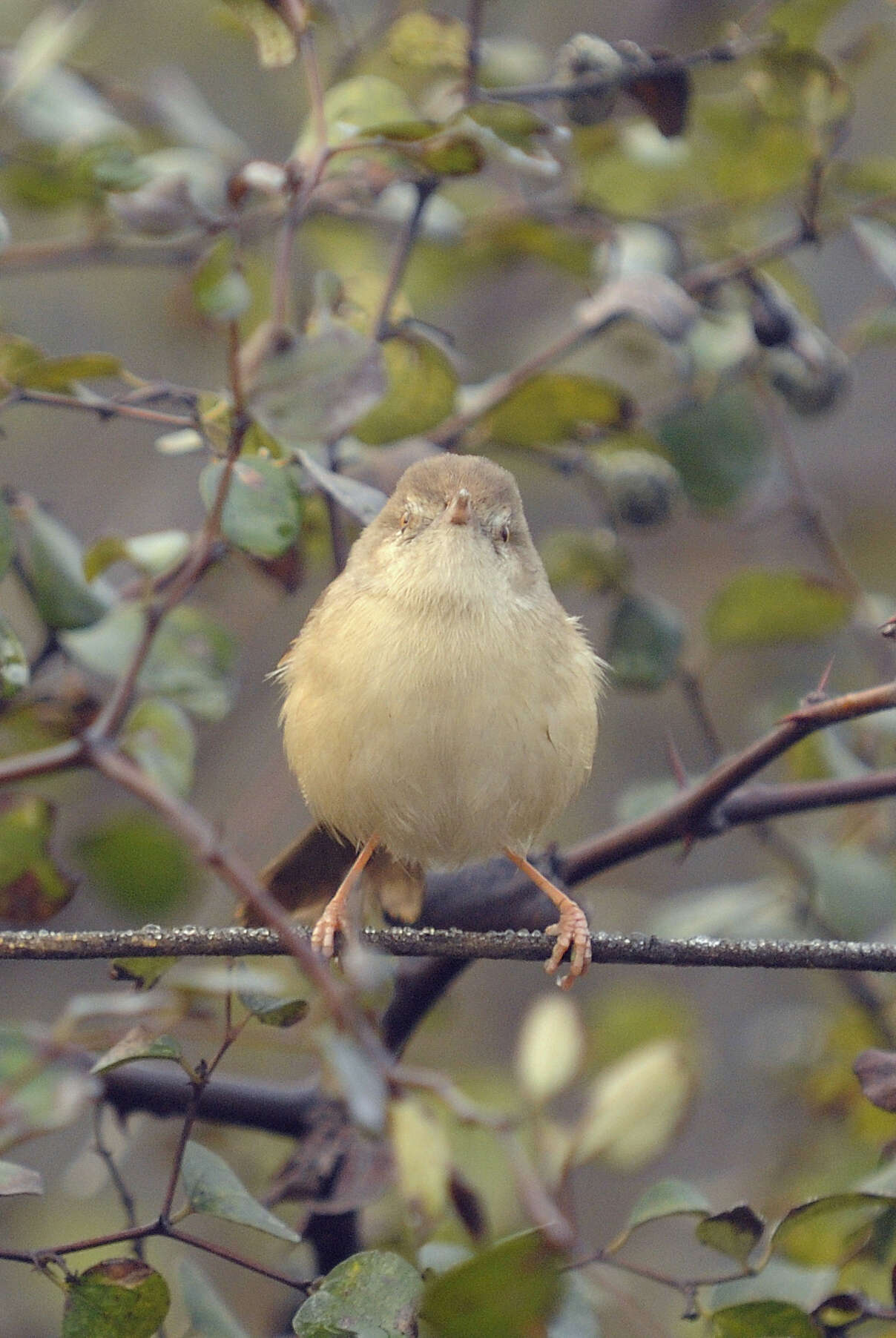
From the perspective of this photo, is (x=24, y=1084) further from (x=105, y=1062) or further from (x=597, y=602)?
(x=597, y=602)

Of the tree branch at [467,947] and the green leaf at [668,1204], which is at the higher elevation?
the tree branch at [467,947]

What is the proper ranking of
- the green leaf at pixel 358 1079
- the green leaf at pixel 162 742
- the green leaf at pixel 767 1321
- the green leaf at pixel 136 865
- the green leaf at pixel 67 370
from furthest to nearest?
A: 1. the green leaf at pixel 136 865
2. the green leaf at pixel 162 742
3. the green leaf at pixel 67 370
4. the green leaf at pixel 767 1321
5. the green leaf at pixel 358 1079

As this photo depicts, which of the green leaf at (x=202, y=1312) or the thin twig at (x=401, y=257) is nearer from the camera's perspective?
the green leaf at (x=202, y=1312)

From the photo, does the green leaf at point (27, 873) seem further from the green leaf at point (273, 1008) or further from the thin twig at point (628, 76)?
the thin twig at point (628, 76)

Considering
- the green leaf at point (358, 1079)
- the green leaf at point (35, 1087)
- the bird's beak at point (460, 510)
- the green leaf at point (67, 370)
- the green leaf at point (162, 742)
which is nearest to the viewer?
the green leaf at point (358, 1079)

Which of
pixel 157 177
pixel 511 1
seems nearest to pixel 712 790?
pixel 157 177

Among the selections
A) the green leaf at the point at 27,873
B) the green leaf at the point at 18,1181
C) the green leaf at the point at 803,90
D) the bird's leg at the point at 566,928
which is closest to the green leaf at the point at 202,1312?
the green leaf at the point at 18,1181

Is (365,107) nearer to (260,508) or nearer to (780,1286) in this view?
(260,508)

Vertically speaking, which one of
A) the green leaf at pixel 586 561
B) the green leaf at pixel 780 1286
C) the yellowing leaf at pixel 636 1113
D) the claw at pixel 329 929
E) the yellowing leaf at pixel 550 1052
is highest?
the green leaf at pixel 586 561
